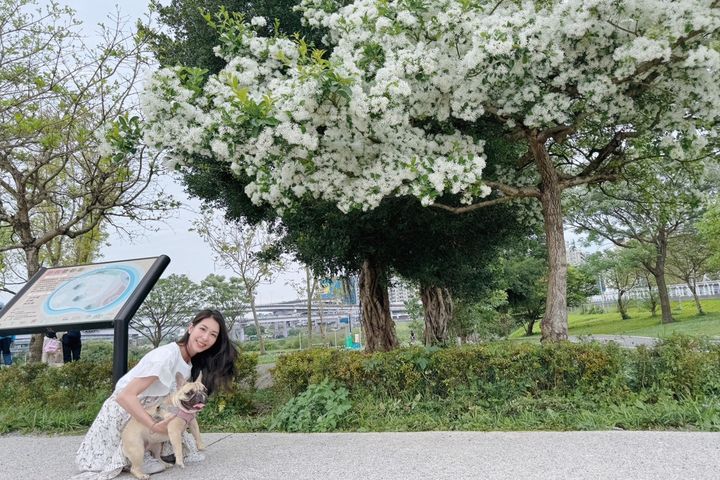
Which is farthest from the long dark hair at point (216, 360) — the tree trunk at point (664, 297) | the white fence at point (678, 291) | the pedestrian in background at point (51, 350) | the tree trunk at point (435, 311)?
the white fence at point (678, 291)

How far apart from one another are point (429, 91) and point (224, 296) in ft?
73.8

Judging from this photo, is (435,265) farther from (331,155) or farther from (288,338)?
(288,338)

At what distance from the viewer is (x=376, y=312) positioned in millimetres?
10047

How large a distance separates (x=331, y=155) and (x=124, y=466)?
3.29m

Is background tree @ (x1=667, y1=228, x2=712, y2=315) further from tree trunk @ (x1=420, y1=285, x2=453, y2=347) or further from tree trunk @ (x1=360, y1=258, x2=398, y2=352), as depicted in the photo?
tree trunk @ (x1=360, y1=258, x2=398, y2=352)

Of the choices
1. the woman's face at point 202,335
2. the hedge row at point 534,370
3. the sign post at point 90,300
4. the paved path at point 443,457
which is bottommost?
the paved path at point 443,457

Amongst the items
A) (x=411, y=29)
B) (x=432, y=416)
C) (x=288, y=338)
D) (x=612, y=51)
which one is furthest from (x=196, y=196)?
(x=288, y=338)

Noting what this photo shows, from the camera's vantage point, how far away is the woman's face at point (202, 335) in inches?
134

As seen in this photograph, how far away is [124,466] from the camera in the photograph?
3342 millimetres

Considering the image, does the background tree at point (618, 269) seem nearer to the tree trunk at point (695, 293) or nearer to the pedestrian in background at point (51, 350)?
the tree trunk at point (695, 293)

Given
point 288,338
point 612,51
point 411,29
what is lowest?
point 288,338

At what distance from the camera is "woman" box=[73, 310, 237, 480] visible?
3.15 metres

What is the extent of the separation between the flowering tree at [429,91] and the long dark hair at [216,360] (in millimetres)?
1824

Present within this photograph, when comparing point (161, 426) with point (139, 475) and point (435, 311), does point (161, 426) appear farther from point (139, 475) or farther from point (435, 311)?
point (435, 311)
